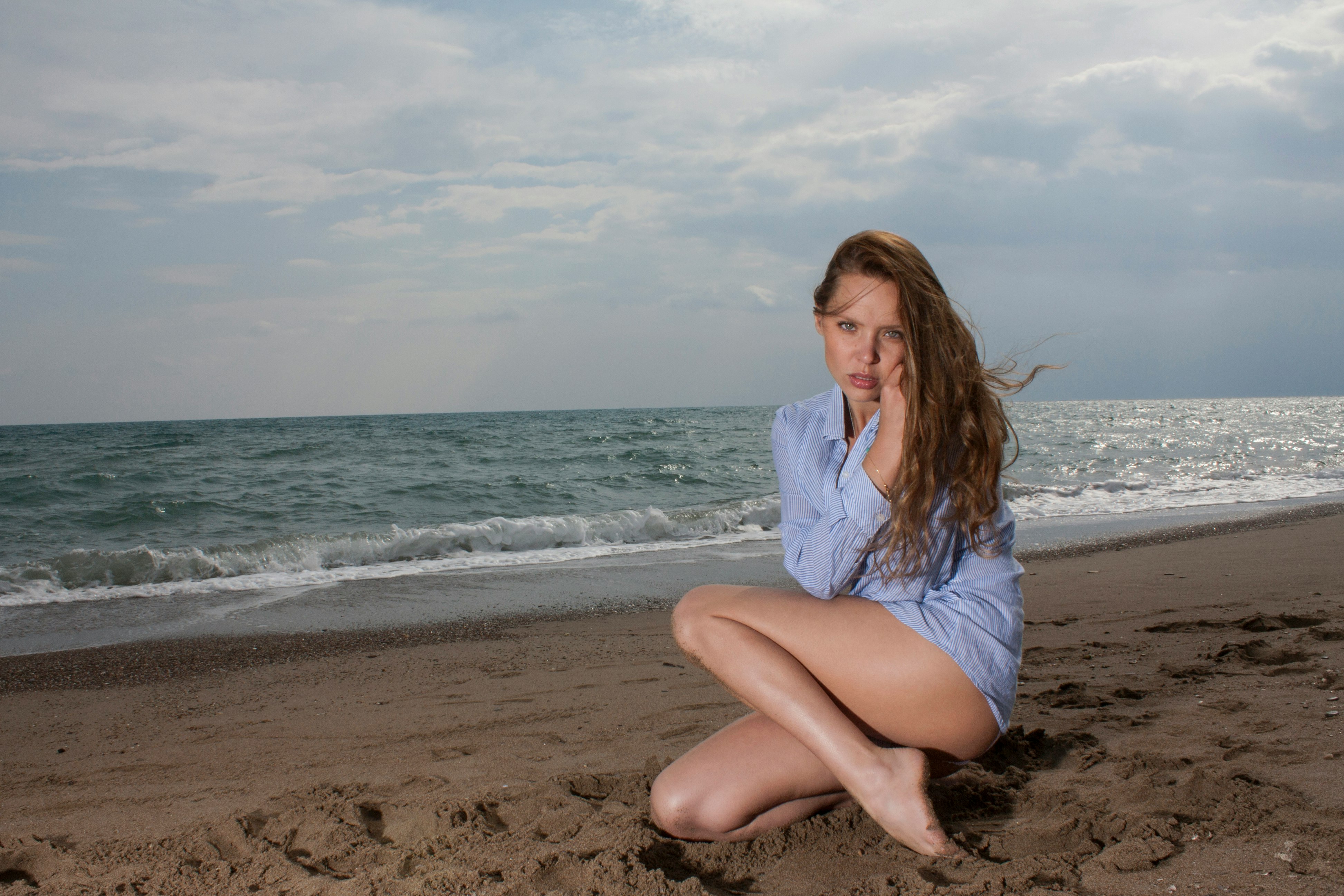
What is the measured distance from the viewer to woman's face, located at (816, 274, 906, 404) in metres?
2.01

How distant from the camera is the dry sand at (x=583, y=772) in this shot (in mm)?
1860

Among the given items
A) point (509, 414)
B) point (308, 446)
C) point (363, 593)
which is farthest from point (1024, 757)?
point (509, 414)

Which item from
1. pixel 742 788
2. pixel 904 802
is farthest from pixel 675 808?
Answer: pixel 904 802

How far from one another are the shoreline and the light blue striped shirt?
3.25 meters

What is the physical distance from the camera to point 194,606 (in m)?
6.32

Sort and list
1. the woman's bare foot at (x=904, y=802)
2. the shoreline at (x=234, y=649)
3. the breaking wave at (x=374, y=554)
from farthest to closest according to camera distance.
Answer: the breaking wave at (x=374, y=554)
the shoreline at (x=234, y=649)
the woman's bare foot at (x=904, y=802)

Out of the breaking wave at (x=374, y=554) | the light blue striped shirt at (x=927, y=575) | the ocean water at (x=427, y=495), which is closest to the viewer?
the light blue striped shirt at (x=927, y=575)

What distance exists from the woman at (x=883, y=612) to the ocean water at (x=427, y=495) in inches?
169

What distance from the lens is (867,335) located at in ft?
6.68

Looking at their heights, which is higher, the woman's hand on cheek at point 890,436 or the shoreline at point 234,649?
the woman's hand on cheek at point 890,436

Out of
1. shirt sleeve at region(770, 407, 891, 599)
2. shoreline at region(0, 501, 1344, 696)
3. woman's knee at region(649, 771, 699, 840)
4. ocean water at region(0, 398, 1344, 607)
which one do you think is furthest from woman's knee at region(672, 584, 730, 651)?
ocean water at region(0, 398, 1344, 607)

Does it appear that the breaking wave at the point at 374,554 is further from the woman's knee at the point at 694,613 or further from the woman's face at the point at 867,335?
the woman's face at the point at 867,335

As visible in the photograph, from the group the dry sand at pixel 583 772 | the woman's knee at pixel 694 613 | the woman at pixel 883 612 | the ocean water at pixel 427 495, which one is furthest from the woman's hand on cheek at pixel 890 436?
the ocean water at pixel 427 495

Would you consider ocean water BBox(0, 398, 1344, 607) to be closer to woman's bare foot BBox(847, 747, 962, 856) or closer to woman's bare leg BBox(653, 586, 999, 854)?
woman's bare leg BBox(653, 586, 999, 854)
